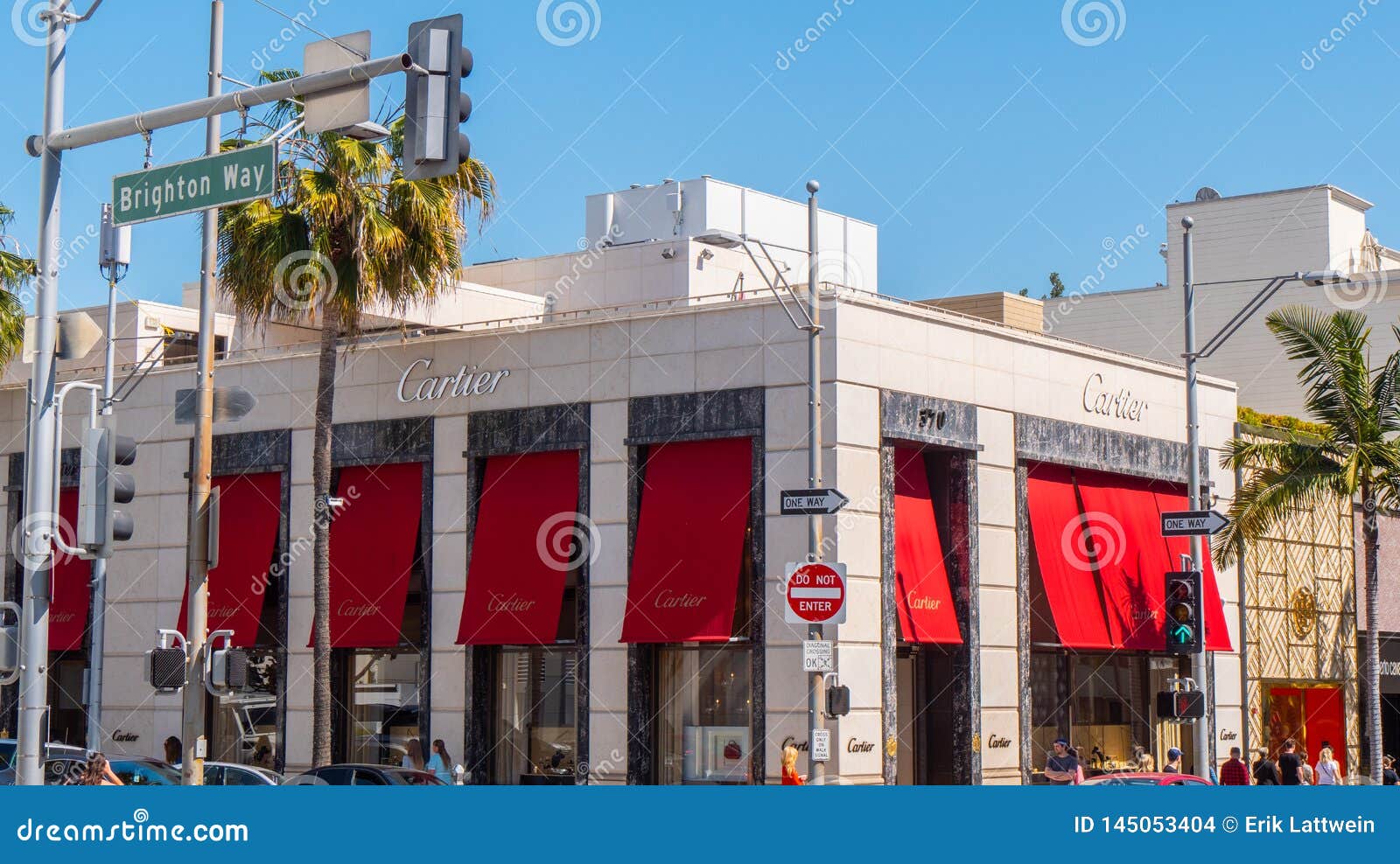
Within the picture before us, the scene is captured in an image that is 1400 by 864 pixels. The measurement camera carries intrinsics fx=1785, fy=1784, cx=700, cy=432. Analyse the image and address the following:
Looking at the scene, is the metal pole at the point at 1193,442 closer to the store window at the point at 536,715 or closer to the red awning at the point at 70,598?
the store window at the point at 536,715

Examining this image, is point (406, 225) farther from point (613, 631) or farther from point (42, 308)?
point (42, 308)

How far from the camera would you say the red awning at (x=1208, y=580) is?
1374 inches

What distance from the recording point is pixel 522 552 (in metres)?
30.7

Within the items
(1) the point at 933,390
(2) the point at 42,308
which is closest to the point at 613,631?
(1) the point at 933,390

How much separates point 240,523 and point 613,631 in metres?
9.06

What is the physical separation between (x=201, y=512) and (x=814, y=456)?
9418mm

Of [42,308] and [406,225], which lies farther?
[406,225]

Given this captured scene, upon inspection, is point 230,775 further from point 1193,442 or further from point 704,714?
point 1193,442

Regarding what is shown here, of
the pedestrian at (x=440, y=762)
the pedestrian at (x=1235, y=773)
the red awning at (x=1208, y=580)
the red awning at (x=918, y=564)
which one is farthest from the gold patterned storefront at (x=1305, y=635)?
the pedestrian at (x=440, y=762)

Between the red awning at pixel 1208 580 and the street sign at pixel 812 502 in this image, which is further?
the red awning at pixel 1208 580

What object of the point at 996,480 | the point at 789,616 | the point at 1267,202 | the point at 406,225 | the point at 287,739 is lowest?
the point at 287,739

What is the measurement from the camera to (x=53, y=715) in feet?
126

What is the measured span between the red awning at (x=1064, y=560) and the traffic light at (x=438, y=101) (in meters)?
20.4

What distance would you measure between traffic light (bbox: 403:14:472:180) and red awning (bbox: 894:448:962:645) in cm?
1698
